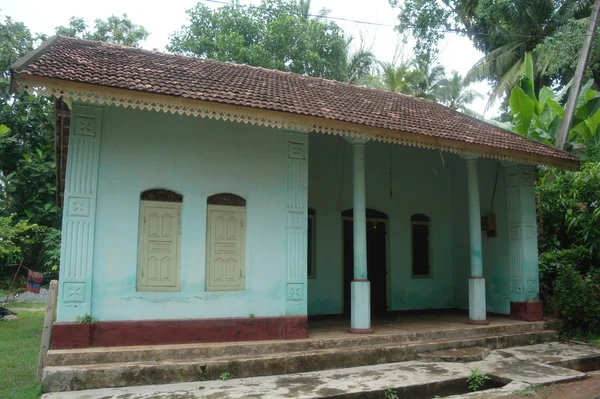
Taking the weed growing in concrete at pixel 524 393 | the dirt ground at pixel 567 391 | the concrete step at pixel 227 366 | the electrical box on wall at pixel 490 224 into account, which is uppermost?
the electrical box on wall at pixel 490 224

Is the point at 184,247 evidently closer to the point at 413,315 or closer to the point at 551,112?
the point at 413,315

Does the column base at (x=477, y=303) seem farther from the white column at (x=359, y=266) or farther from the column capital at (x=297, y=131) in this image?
the column capital at (x=297, y=131)

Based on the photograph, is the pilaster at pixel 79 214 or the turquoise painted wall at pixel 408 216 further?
the turquoise painted wall at pixel 408 216

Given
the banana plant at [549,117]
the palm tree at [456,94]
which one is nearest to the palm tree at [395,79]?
the palm tree at [456,94]

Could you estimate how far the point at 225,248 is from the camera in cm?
725

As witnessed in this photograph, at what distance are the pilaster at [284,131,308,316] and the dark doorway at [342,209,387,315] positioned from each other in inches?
116

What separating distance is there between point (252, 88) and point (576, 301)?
275 inches

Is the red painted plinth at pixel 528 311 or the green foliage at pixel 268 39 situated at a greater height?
the green foliage at pixel 268 39

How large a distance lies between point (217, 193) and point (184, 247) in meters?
0.92

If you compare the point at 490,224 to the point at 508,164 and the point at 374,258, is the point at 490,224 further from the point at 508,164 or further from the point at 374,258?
the point at 374,258

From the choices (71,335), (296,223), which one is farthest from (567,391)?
(71,335)

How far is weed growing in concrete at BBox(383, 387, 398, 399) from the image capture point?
18.9 ft

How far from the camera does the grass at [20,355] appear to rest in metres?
5.98

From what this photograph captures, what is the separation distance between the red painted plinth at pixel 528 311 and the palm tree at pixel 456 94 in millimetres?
19127
